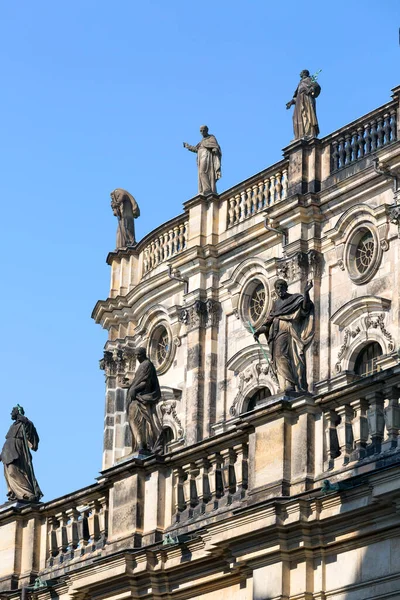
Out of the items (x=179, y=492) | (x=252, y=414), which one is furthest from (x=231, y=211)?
(x=252, y=414)

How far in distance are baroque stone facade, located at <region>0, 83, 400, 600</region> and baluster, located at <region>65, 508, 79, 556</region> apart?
30 mm

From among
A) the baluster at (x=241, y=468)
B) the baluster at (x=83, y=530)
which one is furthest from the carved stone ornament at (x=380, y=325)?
the baluster at (x=241, y=468)

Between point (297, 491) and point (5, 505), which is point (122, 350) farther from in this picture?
point (297, 491)

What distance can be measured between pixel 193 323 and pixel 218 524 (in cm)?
1841

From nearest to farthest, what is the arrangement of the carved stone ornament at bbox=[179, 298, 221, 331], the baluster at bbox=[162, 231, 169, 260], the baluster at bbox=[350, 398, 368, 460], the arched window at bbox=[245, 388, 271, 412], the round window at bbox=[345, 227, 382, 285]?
the baluster at bbox=[350, 398, 368, 460] → the round window at bbox=[345, 227, 382, 285] → the arched window at bbox=[245, 388, 271, 412] → the carved stone ornament at bbox=[179, 298, 221, 331] → the baluster at bbox=[162, 231, 169, 260]

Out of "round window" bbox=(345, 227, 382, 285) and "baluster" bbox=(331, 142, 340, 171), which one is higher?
"baluster" bbox=(331, 142, 340, 171)

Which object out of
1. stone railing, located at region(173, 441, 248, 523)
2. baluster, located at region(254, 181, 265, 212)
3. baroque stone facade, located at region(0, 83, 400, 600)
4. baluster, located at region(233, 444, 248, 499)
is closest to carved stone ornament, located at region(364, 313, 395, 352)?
baroque stone facade, located at region(0, 83, 400, 600)

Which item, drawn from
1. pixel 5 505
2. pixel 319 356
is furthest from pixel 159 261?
pixel 5 505

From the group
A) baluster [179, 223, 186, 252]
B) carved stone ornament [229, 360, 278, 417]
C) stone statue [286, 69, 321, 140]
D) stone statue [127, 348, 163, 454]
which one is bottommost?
stone statue [127, 348, 163, 454]

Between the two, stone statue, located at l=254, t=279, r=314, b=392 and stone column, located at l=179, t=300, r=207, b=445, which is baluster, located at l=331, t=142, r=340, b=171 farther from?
stone statue, located at l=254, t=279, r=314, b=392

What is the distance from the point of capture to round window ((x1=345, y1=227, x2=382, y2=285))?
123ft

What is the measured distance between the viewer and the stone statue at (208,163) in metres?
43.6

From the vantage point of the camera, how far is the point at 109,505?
2670cm

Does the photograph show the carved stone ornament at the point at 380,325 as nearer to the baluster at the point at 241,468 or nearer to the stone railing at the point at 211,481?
the stone railing at the point at 211,481
